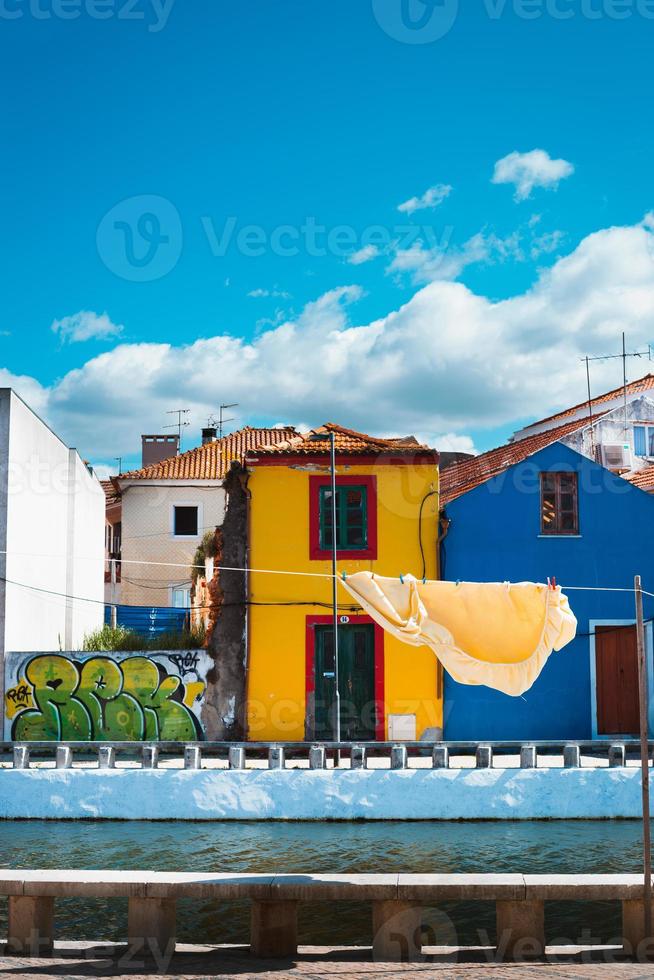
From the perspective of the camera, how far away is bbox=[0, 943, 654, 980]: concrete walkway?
7.19 metres

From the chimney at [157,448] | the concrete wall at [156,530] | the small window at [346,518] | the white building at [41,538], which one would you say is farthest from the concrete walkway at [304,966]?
the chimney at [157,448]

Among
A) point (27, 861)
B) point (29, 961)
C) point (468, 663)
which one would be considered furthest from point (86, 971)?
point (27, 861)

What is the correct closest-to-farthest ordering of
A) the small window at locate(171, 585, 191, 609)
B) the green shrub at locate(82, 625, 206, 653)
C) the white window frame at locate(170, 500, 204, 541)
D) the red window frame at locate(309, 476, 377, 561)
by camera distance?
the red window frame at locate(309, 476, 377, 561) < the green shrub at locate(82, 625, 206, 653) < the small window at locate(171, 585, 191, 609) < the white window frame at locate(170, 500, 204, 541)

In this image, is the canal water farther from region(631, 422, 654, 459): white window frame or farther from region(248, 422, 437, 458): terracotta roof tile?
region(631, 422, 654, 459): white window frame

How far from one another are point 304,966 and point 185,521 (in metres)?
28.8

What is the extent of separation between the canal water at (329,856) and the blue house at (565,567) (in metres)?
4.41

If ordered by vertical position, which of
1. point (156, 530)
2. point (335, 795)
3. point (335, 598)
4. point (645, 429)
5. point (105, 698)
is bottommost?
point (335, 795)

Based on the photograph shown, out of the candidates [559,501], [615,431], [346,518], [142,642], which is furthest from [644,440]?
[142,642]

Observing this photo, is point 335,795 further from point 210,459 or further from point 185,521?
point 210,459

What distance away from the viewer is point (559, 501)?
2181cm

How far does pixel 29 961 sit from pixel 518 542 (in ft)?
50.9

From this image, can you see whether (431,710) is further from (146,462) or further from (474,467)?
(146,462)

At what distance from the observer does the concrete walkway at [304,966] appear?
7191 mm

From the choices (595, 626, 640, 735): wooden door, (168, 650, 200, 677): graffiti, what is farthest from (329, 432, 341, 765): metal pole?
(595, 626, 640, 735): wooden door
